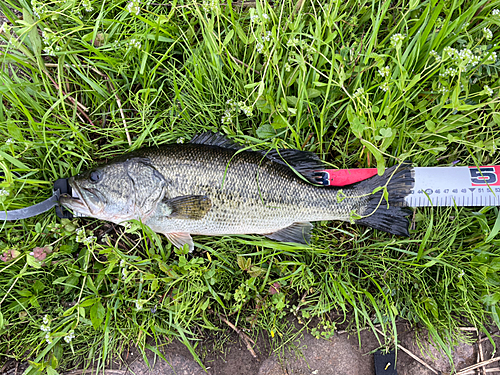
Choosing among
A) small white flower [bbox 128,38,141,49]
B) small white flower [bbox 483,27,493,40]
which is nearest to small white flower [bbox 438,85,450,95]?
small white flower [bbox 483,27,493,40]

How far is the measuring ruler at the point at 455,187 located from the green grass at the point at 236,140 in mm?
161

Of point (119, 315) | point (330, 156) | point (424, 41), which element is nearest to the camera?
point (424, 41)

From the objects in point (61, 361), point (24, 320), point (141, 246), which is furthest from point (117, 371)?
point (141, 246)

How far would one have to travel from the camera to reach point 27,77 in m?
3.26

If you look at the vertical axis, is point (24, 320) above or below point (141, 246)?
below

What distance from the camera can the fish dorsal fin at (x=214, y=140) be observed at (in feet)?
10.0

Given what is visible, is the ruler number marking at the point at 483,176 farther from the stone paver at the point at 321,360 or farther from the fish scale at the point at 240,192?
the stone paver at the point at 321,360

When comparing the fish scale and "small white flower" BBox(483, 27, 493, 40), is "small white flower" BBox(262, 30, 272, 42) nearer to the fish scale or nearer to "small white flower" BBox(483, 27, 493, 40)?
the fish scale

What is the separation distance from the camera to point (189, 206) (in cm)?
288

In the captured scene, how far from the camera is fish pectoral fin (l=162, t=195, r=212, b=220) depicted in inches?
113

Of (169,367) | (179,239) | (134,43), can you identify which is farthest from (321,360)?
(134,43)

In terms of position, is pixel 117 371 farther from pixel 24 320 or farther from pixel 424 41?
pixel 424 41

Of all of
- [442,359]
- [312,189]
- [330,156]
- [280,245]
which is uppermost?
[330,156]

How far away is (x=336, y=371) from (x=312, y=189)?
1853 millimetres
